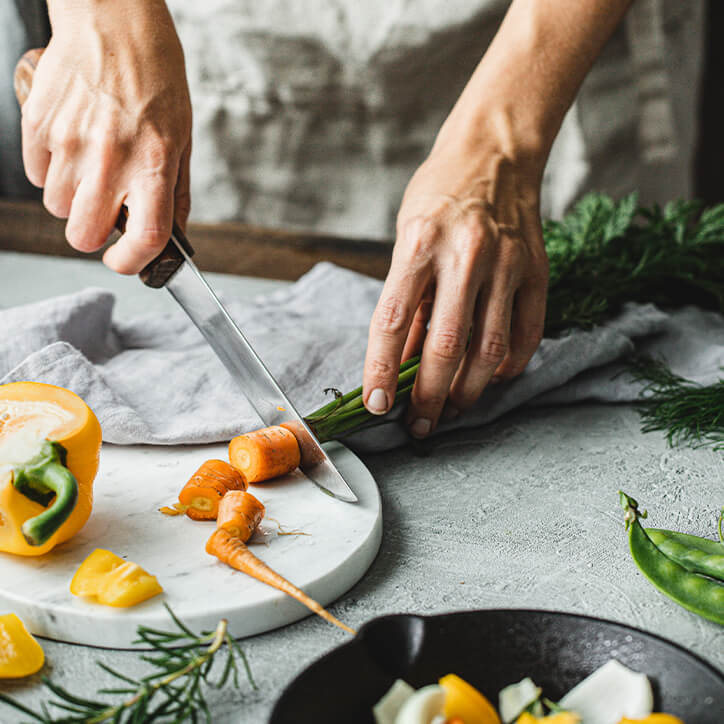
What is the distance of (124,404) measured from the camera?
4.31ft

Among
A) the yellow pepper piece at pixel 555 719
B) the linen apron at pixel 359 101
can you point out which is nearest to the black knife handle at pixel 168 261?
the yellow pepper piece at pixel 555 719

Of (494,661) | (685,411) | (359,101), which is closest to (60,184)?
(494,661)

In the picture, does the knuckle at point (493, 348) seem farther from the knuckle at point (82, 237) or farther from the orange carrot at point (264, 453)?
the knuckle at point (82, 237)

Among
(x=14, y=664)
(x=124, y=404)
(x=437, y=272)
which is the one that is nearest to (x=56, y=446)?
(x=14, y=664)

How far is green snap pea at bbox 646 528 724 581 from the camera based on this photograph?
3.02ft

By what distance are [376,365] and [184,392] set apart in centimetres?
37

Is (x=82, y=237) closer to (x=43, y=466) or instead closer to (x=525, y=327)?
(x=43, y=466)

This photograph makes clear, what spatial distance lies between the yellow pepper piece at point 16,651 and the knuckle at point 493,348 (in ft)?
2.51

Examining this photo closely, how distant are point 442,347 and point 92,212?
57 cm

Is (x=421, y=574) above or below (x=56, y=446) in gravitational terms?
below

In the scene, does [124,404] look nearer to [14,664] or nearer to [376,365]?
[376,365]

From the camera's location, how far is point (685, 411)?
54.8 inches

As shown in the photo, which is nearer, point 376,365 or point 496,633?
point 496,633

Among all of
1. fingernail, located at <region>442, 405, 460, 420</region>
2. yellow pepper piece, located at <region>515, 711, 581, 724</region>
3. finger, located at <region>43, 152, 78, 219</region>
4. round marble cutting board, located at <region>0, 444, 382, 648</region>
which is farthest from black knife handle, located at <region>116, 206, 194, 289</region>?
yellow pepper piece, located at <region>515, 711, 581, 724</region>
